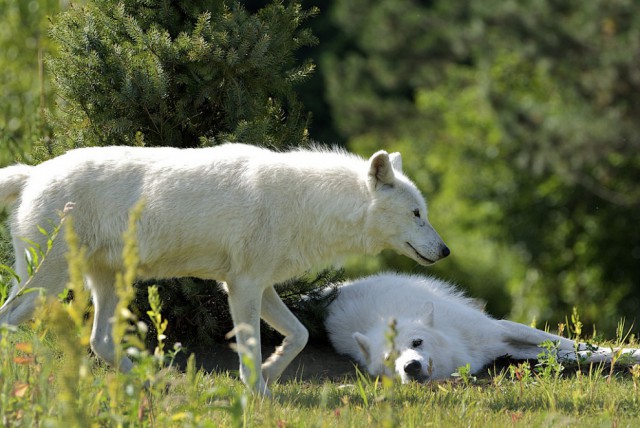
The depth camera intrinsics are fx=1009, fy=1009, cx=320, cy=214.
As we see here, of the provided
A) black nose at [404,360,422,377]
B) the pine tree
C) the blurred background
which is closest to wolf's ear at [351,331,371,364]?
black nose at [404,360,422,377]

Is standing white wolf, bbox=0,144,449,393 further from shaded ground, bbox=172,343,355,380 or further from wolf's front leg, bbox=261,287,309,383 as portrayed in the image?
shaded ground, bbox=172,343,355,380

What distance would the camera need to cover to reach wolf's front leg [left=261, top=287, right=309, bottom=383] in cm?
625

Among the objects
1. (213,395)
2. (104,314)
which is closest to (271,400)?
(213,395)

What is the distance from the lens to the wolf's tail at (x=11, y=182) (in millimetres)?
6129

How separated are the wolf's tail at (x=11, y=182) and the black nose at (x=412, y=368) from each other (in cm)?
276

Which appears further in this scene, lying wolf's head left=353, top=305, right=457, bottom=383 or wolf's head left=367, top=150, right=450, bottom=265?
lying wolf's head left=353, top=305, right=457, bottom=383

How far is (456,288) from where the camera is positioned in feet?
29.2

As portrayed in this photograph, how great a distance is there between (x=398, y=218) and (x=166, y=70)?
2.10 meters

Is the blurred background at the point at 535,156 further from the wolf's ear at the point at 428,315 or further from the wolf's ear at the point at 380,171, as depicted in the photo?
the wolf's ear at the point at 380,171

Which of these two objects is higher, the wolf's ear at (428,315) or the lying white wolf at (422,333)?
the wolf's ear at (428,315)

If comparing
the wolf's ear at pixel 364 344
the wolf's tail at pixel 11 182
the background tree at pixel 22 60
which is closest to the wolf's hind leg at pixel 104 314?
the wolf's tail at pixel 11 182

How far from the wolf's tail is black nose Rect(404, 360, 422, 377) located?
2.76m

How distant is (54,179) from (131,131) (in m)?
1.37

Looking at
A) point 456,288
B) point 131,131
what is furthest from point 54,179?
point 456,288
